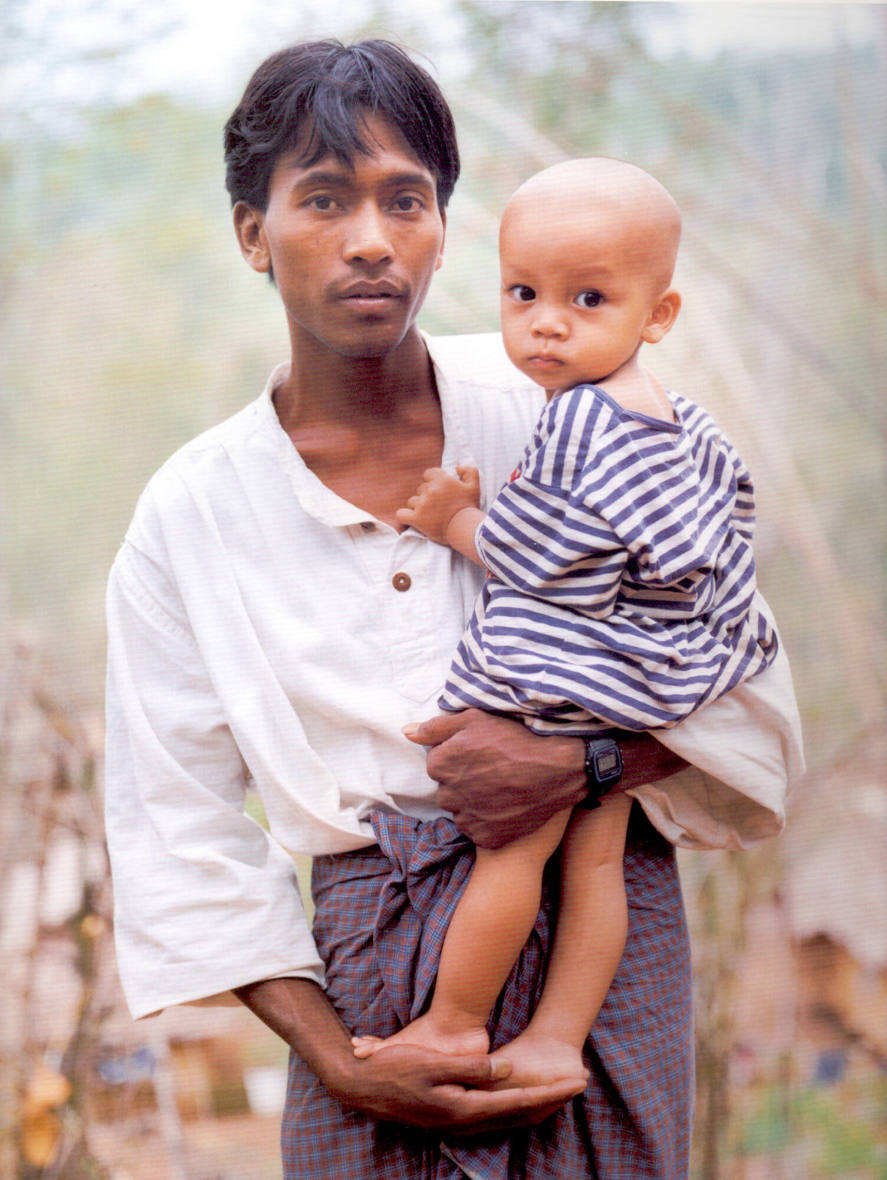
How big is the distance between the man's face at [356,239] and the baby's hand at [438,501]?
145 millimetres

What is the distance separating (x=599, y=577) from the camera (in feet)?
3.56

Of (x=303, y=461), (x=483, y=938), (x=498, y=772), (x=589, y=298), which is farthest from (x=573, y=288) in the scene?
(x=483, y=938)

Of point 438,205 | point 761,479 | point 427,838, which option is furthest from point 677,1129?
point 438,205

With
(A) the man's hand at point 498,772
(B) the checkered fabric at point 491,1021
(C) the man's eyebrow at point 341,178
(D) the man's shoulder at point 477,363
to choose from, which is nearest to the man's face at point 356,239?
(C) the man's eyebrow at point 341,178

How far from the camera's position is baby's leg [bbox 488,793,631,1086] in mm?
1174

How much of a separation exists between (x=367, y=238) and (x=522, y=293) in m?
0.17

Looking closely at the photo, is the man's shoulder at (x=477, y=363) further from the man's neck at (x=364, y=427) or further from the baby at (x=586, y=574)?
the baby at (x=586, y=574)

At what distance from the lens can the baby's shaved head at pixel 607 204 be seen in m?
1.08

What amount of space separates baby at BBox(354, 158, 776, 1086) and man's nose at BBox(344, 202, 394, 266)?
130mm

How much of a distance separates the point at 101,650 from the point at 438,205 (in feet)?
2.28

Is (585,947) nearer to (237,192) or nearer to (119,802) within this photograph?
(119,802)

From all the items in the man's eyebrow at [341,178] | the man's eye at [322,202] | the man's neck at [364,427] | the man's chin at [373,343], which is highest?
the man's eyebrow at [341,178]

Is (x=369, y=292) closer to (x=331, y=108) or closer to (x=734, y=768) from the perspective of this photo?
(x=331, y=108)

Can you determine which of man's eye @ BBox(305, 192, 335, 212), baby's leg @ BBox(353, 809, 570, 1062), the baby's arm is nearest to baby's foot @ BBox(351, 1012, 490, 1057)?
baby's leg @ BBox(353, 809, 570, 1062)
